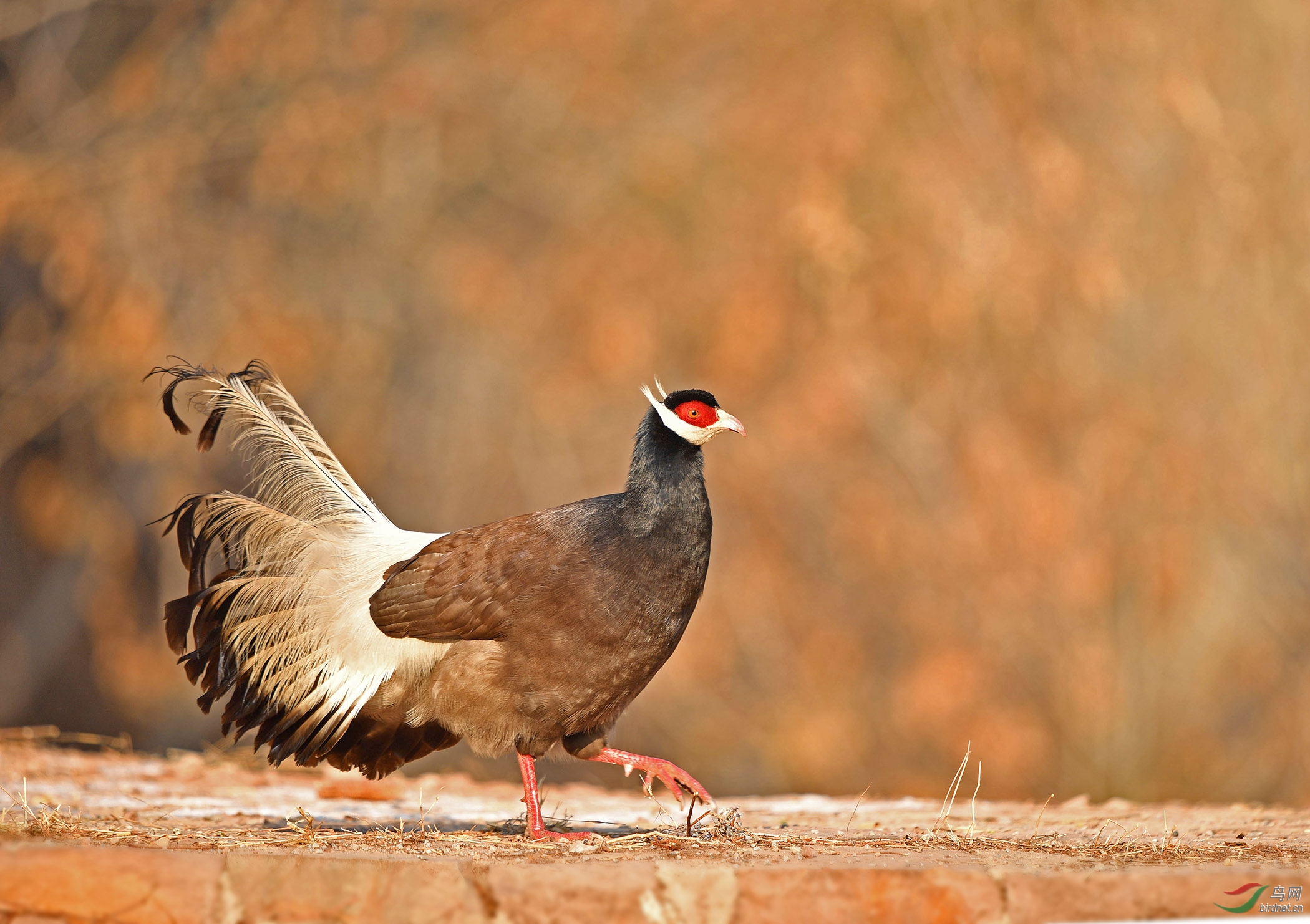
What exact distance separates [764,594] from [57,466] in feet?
19.3

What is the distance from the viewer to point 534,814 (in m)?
4.54

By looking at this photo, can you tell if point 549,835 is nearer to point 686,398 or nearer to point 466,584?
point 466,584

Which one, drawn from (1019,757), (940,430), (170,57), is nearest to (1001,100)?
(940,430)

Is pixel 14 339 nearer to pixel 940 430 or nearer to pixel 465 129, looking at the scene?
pixel 465 129

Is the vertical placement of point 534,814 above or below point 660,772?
below

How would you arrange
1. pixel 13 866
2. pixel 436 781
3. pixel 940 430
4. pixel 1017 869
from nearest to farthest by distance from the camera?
pixel 13 866 → pixel 1017 869 → pixel 436 781 → pixel 940 430

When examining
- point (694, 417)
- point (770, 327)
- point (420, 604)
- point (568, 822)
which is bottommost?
point (568, 822)

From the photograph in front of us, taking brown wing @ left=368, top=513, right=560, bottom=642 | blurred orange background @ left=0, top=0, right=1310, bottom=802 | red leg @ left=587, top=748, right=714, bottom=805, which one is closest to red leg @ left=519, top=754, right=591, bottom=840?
red leg @ left=587, top=748, right=714, bottom=805

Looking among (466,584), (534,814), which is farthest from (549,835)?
(466,584)

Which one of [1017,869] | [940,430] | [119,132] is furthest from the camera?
[940,430]

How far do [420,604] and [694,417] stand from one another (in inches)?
46.7

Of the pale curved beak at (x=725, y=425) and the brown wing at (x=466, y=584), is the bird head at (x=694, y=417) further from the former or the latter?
the brown wing at (x=466, y=584)

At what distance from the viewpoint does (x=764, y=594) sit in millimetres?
11656

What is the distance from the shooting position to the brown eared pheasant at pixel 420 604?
182 inches
